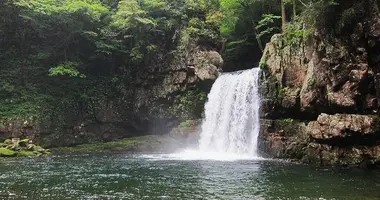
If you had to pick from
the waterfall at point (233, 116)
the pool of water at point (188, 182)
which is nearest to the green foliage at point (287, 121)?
the waterfall at point (233, 116)

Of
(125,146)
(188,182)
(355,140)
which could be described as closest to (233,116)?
(355,140)

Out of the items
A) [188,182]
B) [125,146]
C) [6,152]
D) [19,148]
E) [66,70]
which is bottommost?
[188,182]

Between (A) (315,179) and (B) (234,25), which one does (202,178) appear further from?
(B) (234,25)

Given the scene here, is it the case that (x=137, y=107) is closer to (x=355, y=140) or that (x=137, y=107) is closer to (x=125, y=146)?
(x=125, y=146)

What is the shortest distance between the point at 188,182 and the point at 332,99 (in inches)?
388

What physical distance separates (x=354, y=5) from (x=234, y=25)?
1555 cm

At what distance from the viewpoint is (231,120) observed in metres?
27.7

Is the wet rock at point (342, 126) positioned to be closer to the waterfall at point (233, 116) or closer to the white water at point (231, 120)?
the white water at point (231, 120)

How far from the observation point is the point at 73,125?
3331cm

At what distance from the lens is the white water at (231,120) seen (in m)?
25.6

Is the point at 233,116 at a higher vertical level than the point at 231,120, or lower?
higher

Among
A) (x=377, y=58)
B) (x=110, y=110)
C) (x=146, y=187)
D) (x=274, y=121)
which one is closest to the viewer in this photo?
(x=146, y=187)

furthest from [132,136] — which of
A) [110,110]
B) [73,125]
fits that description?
[73,125]

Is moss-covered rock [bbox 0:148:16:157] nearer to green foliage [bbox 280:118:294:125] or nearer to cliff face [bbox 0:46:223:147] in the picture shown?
cliff face [bbox 0:46:223:147]
